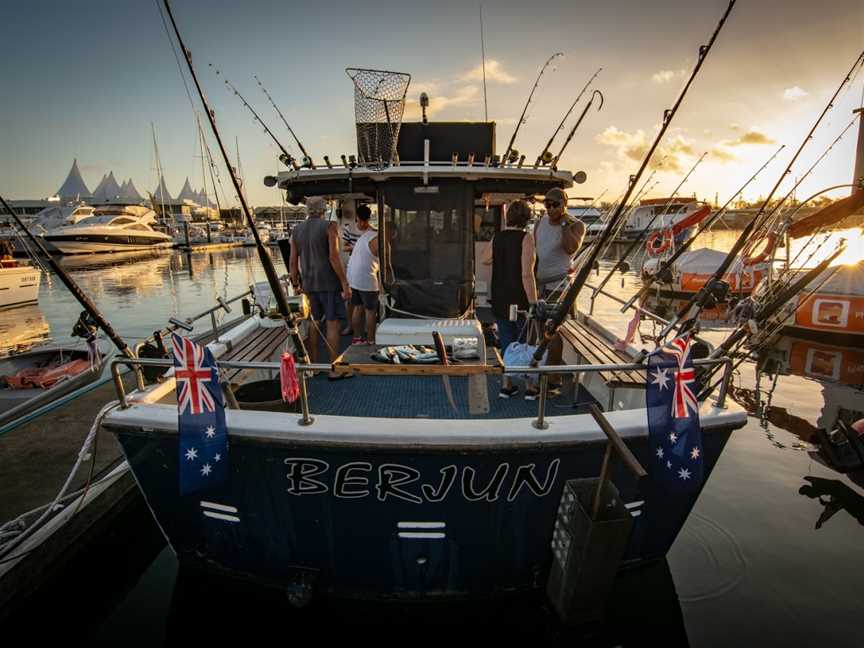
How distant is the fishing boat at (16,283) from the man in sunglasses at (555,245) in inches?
947

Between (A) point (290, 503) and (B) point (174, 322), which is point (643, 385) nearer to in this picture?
(A) point (290, 503)

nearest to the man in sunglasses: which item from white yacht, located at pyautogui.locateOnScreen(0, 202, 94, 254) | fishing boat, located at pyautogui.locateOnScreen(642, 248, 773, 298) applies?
fishing boat, located at pyautogui.locateOnScreen(642, 248, 773, 298)

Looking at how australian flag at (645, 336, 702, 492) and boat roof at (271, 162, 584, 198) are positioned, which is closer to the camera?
australian flag at (645, 336, 702, 492)

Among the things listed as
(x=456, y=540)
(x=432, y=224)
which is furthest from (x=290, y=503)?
(x=432, y=224)

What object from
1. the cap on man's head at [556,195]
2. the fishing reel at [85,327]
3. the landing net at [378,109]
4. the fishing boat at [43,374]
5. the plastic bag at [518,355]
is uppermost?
the landing net at [378,109]

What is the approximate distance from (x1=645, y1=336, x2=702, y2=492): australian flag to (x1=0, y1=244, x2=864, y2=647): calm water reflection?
1.46 m

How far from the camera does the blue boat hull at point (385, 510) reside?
288cm

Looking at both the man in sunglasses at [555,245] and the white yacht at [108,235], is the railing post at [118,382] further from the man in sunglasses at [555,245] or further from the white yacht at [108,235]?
the white yacht at [108,235]

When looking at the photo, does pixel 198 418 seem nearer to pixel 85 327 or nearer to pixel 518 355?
pixel 85 327

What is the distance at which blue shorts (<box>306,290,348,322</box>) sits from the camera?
5551mm

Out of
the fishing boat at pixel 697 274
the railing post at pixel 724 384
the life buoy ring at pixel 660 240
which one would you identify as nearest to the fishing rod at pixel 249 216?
the railing post at pixel 724 384

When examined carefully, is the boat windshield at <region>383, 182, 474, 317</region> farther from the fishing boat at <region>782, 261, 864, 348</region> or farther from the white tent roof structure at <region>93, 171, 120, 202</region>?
the white tent roof structure at <region>93, 171, 120, 202</region>

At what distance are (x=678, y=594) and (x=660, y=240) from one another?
72.1 ft

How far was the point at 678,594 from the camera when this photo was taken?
13.9ft
